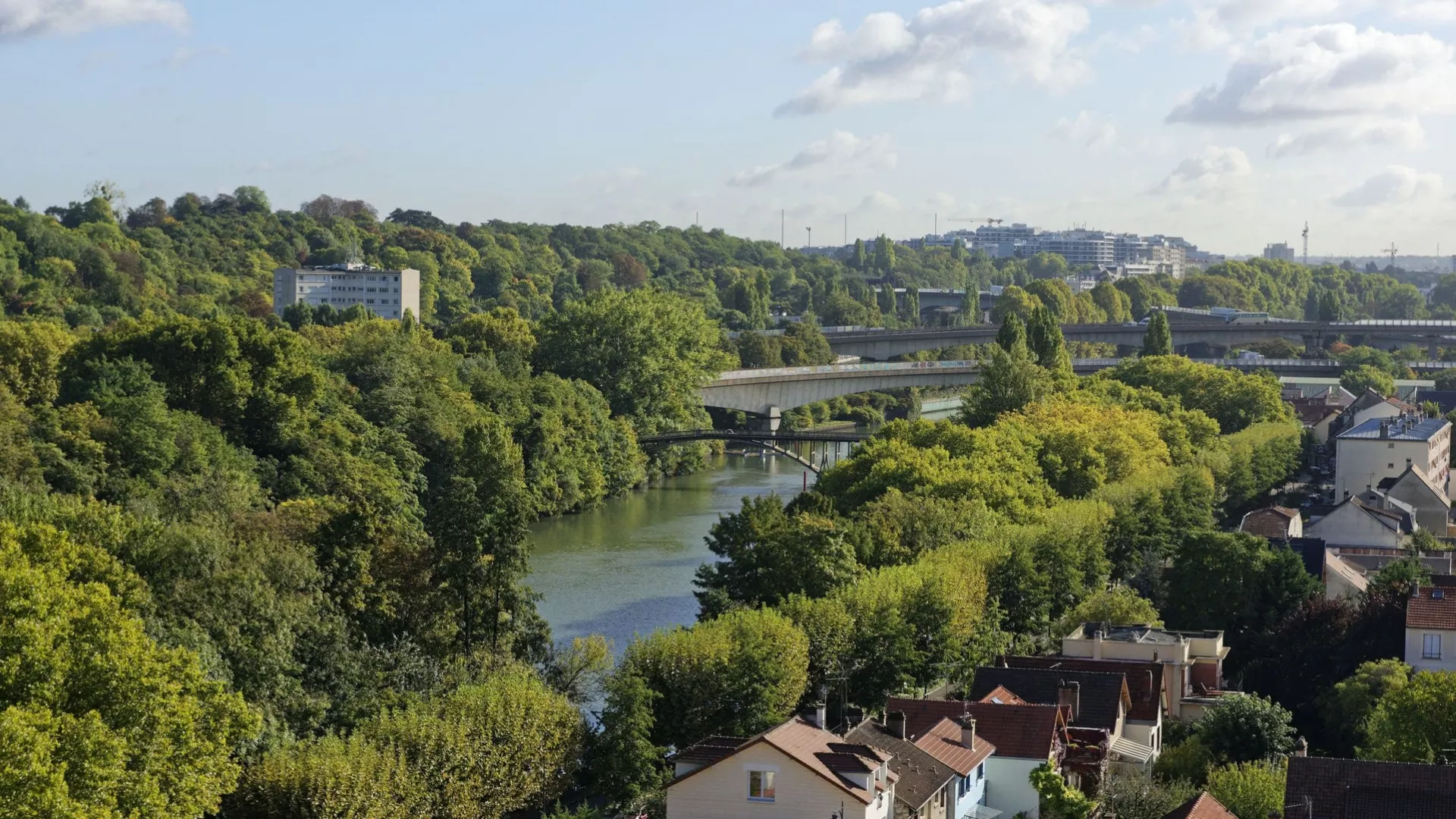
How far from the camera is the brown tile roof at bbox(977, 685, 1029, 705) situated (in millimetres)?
29469

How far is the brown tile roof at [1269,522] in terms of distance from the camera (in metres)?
49.7

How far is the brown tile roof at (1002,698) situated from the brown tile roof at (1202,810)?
17.2 ft

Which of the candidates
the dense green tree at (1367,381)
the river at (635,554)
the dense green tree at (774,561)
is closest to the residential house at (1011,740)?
the dense green tree at (774,561)

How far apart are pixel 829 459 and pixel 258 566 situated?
5052cm

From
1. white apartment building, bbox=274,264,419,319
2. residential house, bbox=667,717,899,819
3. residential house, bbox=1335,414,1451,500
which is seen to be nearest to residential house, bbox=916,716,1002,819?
residential house, bbox=667,717,899,819

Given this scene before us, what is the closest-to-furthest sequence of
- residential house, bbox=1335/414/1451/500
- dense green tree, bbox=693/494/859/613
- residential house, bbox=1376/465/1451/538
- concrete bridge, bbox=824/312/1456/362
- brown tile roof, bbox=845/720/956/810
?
brown tile roof, bbox=845/720/956/810 → dense green tree, bbox=693/494/859/613 → residential house, bbox=1376/465/1451/538 → residential house, bbox=1335/414/1451/500 → concrete bridge, bbox=824/312/1456/362

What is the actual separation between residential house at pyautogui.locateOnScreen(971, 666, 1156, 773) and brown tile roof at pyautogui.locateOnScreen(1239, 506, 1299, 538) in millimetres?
19203

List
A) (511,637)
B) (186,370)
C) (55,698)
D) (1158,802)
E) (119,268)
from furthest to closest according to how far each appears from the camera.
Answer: (119,268) < (186,370) < (511,637) < (1158,802) < (55,698)

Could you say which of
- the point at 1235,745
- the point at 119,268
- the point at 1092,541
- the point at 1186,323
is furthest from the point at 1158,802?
the point at 1186,323

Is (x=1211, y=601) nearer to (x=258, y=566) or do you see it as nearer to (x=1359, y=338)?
(x=258, y=566)

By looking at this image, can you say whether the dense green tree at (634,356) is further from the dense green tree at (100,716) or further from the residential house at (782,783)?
the residential house at (782,783)

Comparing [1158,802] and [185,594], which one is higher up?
[185,594]

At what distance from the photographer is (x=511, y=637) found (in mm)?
33844

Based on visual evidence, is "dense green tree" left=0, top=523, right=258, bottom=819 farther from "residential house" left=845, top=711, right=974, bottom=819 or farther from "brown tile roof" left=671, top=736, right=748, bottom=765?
"residential house" left=845, top=711, right=974, bottom=819
